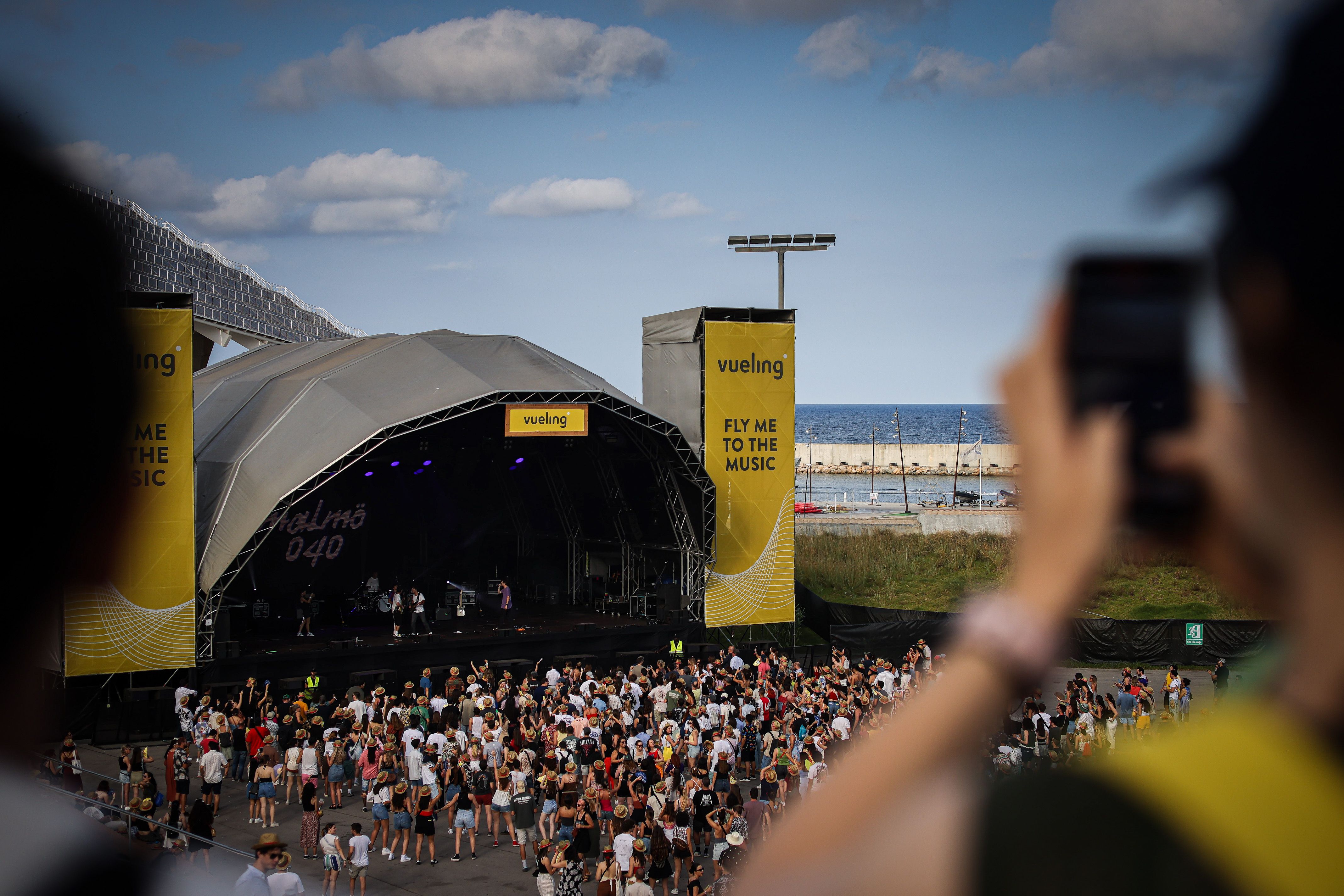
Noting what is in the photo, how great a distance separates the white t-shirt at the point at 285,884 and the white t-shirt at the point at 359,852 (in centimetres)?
289

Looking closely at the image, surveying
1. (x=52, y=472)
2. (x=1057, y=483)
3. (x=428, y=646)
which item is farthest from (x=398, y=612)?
(x=1057, y=483)

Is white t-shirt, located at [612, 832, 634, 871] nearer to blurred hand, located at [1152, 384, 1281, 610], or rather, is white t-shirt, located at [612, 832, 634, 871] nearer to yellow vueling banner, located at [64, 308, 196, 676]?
blurred hand, located at [1152, 384, 1281, 610]

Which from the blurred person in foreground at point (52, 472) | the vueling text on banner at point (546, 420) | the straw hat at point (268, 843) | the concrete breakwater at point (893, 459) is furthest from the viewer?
the concrete breakwater at point (893, 459)

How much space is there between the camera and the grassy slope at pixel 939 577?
106 feet

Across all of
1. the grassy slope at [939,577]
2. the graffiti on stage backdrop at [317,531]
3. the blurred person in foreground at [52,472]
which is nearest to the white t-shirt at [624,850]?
the blurred person in foreground at [52,472]

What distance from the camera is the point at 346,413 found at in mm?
24516

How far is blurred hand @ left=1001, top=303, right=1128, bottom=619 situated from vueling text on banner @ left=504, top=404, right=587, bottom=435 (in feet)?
77.9

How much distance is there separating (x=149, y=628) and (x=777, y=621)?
14.7 m

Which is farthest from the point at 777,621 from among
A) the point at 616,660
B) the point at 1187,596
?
the point at 1187,596

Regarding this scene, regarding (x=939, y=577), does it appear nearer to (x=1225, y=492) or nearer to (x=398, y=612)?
(x=398, y=612)

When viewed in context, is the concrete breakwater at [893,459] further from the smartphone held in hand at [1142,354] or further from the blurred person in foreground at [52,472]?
the smartphone held in hand at [1142,354]

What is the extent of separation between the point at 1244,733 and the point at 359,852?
43.2 feet

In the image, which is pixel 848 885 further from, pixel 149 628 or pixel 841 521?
pixel 841 521

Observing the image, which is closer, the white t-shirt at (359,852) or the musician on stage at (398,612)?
the white t-shirt at (359,852)
